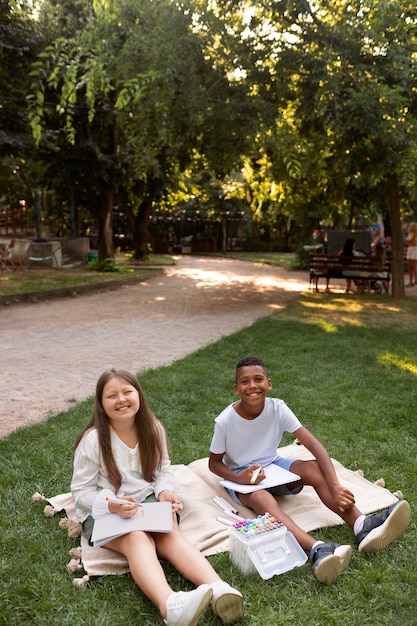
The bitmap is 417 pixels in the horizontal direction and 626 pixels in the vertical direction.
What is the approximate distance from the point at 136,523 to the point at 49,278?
15.2m

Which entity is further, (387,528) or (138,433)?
(138,433)

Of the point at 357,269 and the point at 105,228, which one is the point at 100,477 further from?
the point at 105,228

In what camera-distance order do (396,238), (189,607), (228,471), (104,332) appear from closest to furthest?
(189,607) < (228,471) < (104,332) < (396,238)

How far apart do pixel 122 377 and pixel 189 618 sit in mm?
1290

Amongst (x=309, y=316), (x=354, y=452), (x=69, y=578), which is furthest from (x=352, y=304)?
(x=69, y=578)

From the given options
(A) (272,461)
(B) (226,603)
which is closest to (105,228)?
(A) (272,461)

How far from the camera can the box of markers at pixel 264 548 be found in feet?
9.60

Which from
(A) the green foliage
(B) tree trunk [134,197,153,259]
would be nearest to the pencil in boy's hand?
(A) the green foliage

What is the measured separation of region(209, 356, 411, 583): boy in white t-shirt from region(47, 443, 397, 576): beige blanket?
14 cm

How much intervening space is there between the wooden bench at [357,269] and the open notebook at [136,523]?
12157 millimetres

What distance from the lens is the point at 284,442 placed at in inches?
197

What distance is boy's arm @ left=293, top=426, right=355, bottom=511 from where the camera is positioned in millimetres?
3270

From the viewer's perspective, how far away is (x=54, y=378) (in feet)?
22.4

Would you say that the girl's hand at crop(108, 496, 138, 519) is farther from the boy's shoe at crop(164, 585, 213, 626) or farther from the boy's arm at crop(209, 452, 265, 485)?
the boy's arm at crop(209, 452, 265, 485)
